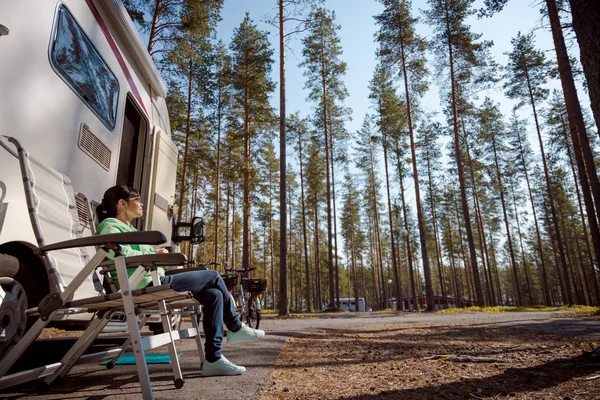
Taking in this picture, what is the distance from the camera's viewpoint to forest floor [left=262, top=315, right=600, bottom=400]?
7.94ft

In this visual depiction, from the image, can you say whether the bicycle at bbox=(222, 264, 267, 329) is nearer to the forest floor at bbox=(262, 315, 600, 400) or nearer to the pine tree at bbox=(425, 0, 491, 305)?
the forest floor at bbox=(262, 315, 600, 400)

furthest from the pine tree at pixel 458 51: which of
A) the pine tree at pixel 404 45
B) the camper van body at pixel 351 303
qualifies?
the camper van body at pixel 351 303

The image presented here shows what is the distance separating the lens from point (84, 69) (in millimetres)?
3004

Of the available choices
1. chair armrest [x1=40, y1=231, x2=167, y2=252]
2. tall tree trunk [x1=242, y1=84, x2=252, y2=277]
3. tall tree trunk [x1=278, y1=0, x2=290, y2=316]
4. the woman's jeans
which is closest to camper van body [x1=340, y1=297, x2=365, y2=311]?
tall tree trunk [x1=242, y1=84, x2=252, y2=277]

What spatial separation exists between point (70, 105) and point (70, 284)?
1.62 metres

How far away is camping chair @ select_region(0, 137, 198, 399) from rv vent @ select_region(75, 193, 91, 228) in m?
0.25

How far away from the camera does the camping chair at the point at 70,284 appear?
5.80ft

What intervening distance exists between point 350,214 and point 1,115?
31573 mm

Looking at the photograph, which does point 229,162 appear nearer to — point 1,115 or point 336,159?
point 336,159

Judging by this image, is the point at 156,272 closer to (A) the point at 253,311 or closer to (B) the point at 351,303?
(A) the point at 253,311

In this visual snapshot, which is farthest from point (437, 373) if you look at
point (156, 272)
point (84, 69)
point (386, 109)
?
point (386, 109)

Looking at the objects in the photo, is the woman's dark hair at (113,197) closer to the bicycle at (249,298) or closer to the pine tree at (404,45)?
the bicycle at (249,298)

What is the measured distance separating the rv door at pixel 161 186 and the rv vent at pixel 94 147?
1117mm

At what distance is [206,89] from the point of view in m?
17.7
